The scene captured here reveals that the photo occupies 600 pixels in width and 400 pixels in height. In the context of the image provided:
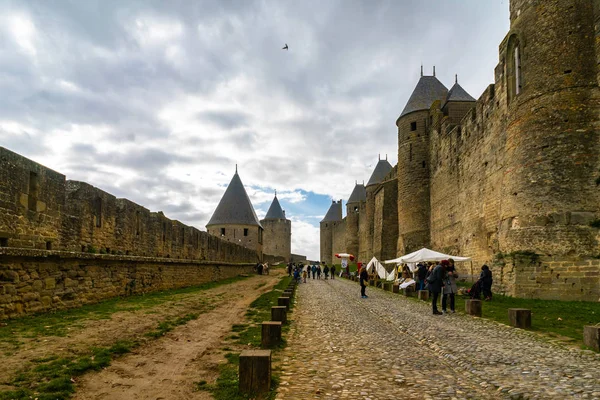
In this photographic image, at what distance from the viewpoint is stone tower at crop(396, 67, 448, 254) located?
28078 mm

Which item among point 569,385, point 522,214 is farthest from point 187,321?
point 522,214

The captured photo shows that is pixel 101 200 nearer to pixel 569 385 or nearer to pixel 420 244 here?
pixel 569 385

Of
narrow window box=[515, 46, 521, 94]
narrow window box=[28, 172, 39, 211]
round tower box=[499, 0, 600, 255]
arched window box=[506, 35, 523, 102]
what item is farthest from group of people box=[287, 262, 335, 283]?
narrow window box=[28, 172, 39, 211]

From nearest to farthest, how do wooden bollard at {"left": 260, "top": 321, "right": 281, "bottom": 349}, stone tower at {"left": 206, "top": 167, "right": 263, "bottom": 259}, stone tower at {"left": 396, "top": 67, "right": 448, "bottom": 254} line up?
wooden bollard at {"left": 260, "top": 321, "right": 281, "bottom": 349}, stone tower at {"left": 396, "top": 67, "right": 448, "bottom": 254}, stone tower at {"left": 206, "top": 167, "right": 263, "bottom": 259}

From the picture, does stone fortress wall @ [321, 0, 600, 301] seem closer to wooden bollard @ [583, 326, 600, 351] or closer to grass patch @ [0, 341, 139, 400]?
wooden bollard @ [583, 326, 600, 351]

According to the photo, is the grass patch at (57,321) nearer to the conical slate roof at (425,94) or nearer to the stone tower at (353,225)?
the conical slate roof at (425,94)

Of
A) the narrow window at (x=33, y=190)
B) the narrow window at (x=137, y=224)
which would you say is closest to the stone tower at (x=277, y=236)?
the narrow window at (x=137, y=224)

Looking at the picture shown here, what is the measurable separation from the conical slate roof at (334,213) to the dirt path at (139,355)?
70.0 m

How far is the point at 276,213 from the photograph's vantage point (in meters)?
75.2

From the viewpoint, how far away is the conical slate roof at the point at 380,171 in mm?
51428

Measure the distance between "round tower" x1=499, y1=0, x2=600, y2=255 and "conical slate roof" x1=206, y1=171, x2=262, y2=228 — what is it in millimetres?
37615

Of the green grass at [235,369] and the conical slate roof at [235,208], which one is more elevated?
the conical slate roof at [235,208]

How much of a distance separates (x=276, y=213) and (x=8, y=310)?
68629 millimetres

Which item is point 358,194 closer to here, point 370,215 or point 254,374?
point 370,215
